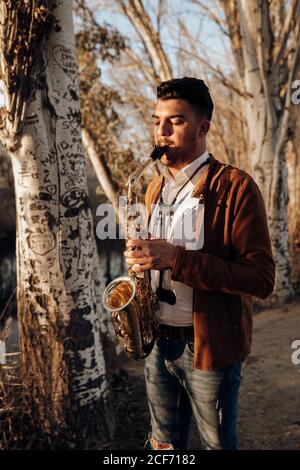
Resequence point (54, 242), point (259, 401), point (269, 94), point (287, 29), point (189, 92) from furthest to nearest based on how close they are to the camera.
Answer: point (269, 94), point (287, 29), point (259, 401), point (54, 242), point (189, 92)

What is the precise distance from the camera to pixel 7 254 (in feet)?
56.1

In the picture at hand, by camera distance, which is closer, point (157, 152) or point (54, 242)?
point (157, 152)

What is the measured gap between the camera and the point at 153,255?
2.04 meters

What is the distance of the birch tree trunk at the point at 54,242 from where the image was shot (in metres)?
2.98

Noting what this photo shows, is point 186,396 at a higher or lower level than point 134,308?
lower

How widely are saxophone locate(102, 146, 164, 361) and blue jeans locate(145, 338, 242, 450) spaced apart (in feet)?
0.26

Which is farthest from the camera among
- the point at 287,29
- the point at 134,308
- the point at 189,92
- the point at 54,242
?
the point at 287,29

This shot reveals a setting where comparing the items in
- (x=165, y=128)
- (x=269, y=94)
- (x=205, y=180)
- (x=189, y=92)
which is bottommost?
(x=205, y=180)

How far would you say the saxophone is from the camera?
2.31m

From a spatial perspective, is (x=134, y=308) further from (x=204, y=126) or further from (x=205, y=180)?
(x=204, y=126)

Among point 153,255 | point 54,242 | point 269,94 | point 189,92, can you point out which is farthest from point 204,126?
point 269,94

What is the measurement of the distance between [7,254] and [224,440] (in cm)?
1606

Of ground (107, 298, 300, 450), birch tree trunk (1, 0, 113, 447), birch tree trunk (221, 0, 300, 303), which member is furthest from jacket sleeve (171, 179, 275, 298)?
birch tree trunk (221, 0, 300, 303)

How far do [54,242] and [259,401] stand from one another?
2.58 meters
